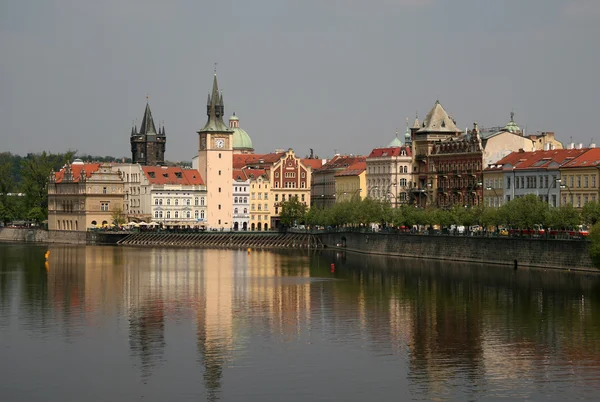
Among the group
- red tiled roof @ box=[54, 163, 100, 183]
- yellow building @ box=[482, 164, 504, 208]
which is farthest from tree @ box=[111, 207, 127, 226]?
yellow building @ box=[482, 164, 504, 208]

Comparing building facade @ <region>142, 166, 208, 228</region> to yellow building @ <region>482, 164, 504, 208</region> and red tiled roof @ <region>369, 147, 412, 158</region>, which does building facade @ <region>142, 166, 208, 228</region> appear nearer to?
red tiled roof @ <region>369, 147, 412, 158</region>

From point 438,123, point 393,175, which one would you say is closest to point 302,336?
point 438,123

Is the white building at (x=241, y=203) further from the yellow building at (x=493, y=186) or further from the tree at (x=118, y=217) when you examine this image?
the yellow building at (x=493, y=186)

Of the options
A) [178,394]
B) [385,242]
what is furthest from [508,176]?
[178,394]

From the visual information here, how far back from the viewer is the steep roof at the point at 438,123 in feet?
538

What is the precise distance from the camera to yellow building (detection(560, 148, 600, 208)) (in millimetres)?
125438

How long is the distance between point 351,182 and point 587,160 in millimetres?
64159

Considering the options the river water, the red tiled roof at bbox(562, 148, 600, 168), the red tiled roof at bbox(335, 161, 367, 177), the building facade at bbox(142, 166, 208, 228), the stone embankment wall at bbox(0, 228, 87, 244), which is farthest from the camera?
the building facade at bbox(142, 166, 208, 228)

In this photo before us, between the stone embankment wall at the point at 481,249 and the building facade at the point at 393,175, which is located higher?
the building facade at the point at 393,175

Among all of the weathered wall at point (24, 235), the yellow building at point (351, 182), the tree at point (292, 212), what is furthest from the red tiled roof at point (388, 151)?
the weathered wall at point (24, 235)

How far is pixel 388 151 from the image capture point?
178375mm

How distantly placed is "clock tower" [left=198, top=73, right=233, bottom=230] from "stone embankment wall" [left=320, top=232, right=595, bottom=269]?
146ft

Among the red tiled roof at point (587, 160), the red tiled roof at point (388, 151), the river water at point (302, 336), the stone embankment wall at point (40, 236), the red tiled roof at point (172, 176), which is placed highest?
the red tiled roof at point (388, 151)

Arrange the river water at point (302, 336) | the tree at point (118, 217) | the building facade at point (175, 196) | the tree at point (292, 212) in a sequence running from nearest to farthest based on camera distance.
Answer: the river water at point (302, 336), the tree at point (118, 217), the tree at point (292, 212), the building facade at point (175, 196)
